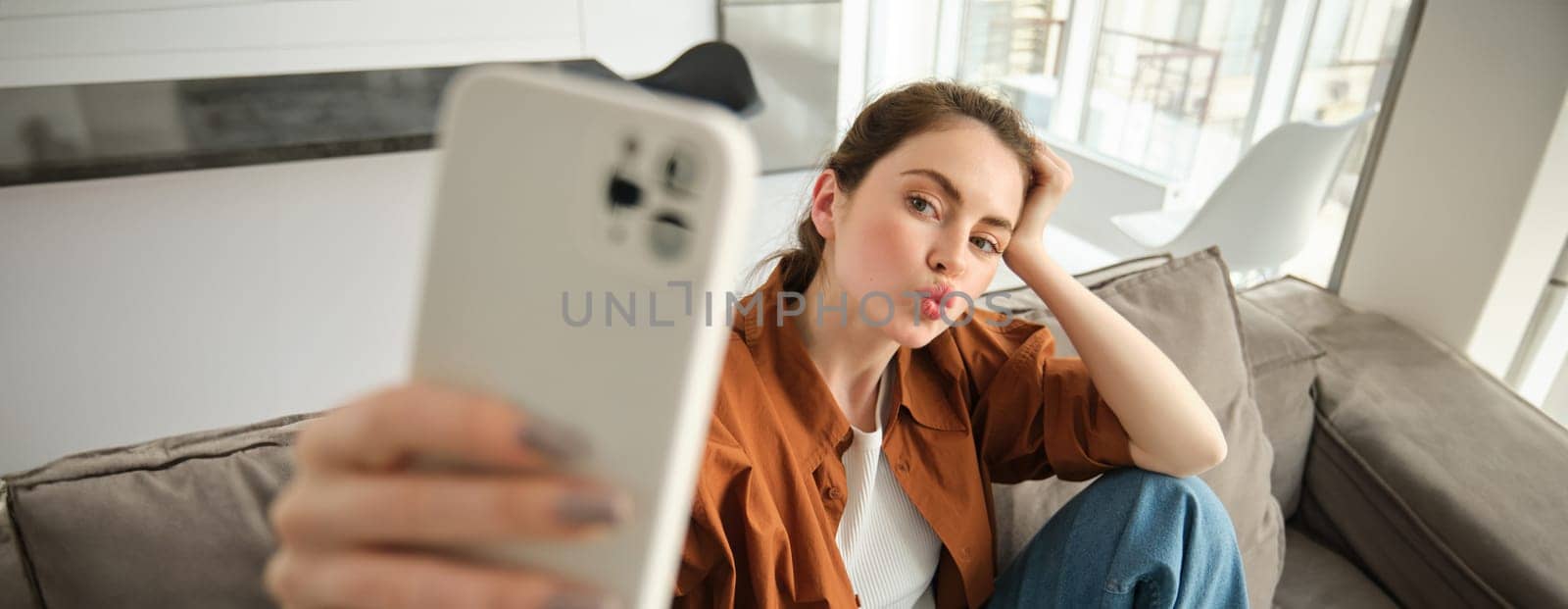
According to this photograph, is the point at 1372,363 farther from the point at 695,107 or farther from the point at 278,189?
the point at 278,189

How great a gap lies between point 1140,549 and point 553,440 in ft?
2.44

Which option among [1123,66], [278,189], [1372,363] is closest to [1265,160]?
[1372,363]

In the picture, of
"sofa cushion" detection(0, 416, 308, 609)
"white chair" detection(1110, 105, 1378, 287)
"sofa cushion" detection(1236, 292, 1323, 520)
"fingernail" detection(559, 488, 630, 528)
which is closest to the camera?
"fingernail" detection(559, 488, 630, 528)

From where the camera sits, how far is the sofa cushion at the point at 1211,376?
122cm

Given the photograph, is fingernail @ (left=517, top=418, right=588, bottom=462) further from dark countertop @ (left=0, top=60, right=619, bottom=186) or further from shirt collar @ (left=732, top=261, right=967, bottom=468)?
dark countertop @ (left=0, top=60, right=619, bottom=186)

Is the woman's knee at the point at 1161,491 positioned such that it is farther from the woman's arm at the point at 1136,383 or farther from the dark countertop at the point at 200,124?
the dark countertop at the point at 200,124

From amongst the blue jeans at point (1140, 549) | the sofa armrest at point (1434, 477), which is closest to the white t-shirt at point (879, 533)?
the blue jeans at point (1140, 549)

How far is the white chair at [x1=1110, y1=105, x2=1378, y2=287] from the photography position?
1.90 metres

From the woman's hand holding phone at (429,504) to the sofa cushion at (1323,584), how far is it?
1350mm

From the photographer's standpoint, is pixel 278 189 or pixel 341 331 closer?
pixel 278 189

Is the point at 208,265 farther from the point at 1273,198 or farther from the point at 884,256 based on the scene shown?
the point at 1273,198

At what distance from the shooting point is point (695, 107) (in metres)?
0.30

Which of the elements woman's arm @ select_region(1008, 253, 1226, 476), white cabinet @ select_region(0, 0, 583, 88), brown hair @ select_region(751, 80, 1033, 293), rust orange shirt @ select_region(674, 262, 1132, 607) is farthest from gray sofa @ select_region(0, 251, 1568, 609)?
white cabinet @ select_region(0, 0, 583, 88)

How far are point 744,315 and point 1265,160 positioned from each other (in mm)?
1532
